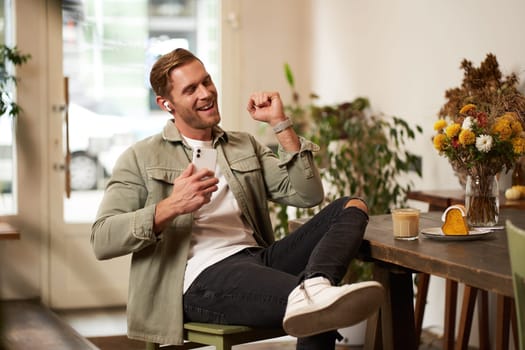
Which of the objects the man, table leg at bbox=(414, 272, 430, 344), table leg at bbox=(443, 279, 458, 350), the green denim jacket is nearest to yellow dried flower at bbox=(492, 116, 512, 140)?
the man

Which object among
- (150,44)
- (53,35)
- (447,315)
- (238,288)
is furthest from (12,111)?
(238,288)

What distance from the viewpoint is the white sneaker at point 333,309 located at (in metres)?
2.02

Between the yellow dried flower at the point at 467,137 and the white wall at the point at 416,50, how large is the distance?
114 cm

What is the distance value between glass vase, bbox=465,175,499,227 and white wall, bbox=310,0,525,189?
1103 millimetres

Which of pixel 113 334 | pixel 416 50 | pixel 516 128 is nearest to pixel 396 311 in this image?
pixel 516 128

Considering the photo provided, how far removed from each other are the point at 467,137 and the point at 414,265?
1.56 ft

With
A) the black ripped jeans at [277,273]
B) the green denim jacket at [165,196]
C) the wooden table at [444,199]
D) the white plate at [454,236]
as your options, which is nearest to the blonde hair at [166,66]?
the green denim jacket at [165,196]

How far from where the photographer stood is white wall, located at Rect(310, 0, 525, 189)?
3667mm

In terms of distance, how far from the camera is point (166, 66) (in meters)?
2.73

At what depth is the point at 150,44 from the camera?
18.0 feet

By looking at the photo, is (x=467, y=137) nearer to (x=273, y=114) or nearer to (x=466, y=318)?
(x=273, y=114)

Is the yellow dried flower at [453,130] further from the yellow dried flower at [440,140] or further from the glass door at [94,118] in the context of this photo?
the glass door at [94,118]

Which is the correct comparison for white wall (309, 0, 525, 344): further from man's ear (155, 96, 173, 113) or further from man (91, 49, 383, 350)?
man's ear (155, 96, 173, 113)

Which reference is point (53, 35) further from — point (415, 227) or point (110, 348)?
point (415, 227)
